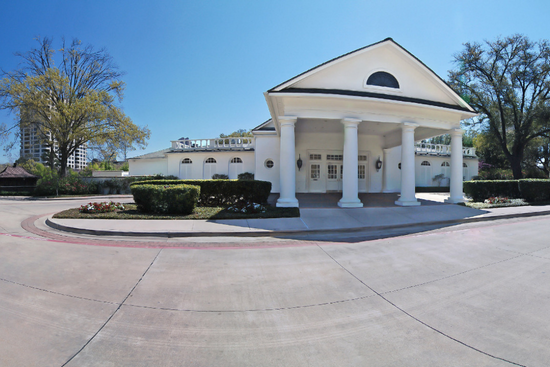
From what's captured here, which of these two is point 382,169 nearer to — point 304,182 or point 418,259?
point 304,182

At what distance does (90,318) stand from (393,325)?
11.9 feet

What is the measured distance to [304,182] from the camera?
1892 cm

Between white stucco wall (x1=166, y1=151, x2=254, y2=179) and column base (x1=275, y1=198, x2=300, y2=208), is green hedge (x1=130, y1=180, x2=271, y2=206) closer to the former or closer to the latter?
column base (x1=275, y1=198, x2=300, y2=208)

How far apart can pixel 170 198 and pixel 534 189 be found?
19056 mm

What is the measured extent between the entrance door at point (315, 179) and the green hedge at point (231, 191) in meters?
7.01

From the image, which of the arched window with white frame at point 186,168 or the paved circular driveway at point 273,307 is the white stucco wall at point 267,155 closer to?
the arched window with white frame at point 186,168

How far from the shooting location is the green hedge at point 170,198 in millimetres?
10430

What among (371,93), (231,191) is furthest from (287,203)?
(371,93)

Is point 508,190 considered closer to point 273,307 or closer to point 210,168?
point 273,307

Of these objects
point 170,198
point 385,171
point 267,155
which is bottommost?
point 170,198

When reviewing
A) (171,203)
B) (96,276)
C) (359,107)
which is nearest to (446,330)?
(96,276)

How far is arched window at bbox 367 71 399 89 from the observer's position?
13.1m

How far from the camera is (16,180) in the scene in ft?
84.9

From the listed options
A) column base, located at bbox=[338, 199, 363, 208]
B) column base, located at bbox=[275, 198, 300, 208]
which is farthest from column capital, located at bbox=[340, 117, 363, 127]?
column base, located at bbox=[275, 198, 300, 208]
